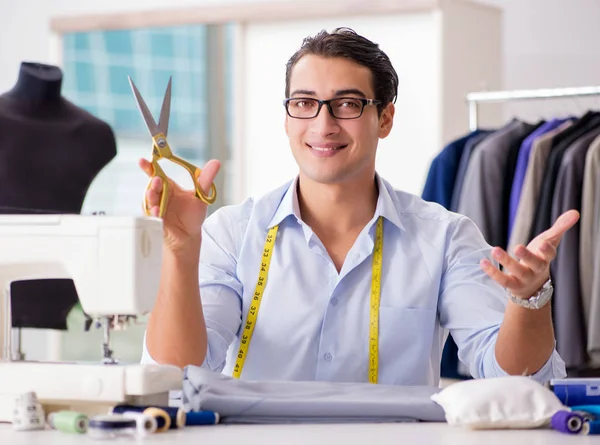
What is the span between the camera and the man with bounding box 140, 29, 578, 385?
7.54 ft

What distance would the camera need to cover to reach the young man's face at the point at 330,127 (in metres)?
2.33

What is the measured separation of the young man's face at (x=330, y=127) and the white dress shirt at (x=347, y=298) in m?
0.11

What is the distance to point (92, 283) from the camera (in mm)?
1707

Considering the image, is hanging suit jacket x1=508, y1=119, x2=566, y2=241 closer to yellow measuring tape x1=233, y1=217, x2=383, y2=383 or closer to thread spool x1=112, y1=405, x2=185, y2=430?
yellow measuring tape x1=233, y1=217, x2=383, y2=383

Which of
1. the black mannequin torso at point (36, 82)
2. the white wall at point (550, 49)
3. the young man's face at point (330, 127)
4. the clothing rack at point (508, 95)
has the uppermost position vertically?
the white wall at point (550, 49)

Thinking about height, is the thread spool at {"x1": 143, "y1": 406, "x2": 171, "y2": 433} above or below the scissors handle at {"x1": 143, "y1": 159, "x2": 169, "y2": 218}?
below

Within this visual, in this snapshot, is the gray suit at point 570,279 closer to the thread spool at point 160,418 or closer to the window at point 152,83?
the window at point 152,83

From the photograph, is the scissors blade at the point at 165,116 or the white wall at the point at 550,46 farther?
the white wall at the point at 550,46

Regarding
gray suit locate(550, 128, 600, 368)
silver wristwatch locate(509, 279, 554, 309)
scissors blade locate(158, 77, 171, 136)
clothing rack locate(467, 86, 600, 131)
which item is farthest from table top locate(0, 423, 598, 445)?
clothing rack locate(467, 86, 600, 131)

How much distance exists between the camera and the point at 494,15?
430 cm

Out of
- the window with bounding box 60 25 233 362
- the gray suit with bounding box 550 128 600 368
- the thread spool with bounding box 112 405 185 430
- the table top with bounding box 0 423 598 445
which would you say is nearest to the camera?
the table top with bounding box 0 423 598 445

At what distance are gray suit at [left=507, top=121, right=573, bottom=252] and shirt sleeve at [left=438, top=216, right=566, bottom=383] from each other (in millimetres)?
1243

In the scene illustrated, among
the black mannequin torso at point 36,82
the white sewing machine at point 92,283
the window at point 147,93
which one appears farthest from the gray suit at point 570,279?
the white sewing machine at point 92,283

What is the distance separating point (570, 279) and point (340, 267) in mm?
1434
